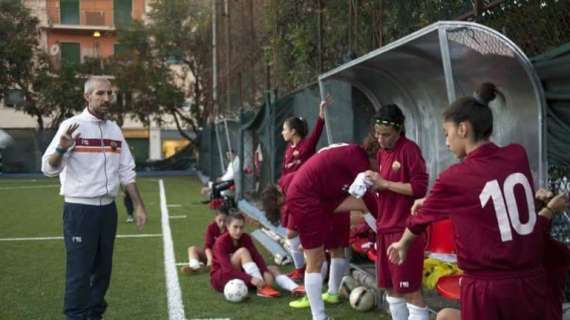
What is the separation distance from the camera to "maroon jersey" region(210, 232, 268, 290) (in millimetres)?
6496

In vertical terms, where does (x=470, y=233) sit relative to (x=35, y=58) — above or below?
below

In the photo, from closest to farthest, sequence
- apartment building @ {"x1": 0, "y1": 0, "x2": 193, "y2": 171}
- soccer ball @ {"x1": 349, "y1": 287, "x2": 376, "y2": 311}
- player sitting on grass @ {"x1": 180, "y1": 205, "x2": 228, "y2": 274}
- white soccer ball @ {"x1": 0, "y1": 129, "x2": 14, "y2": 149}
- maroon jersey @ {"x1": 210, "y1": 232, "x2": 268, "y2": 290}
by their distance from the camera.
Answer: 1. soccer ball @ {"x1": 349, "y1": 287, "x2": 376, "y2": 311}
2. maroon jersey @ {"x1": 210, "y1": 232, "x2": 268, "y2": 290}
3. player sitting on grass @ {"x1": 180, "y1": 205, "x2": 228, "y2": 274}
4. white soccer ball @ {"x1": 0, "y1": 129, "x2": 14, "y2": 149}
5. apartment building @ {"x1": 0, "y1": 0, "x2": 193, "y2": 171}

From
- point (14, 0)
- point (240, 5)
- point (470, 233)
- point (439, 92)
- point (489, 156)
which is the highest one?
point (14, 0)

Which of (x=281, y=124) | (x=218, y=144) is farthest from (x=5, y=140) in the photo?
(x=281, y=124)

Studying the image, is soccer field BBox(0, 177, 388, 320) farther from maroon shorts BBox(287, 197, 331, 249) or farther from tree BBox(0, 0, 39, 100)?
tree BBox(0, 0, 39, 100)

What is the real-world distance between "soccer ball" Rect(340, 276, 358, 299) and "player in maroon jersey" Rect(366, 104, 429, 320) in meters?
1.73

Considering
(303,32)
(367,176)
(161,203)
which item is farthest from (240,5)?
(367,176)

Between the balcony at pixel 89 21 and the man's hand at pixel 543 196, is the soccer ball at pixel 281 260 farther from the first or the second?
the balcony at pixel 89 21

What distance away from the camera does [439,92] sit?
5.89 meters

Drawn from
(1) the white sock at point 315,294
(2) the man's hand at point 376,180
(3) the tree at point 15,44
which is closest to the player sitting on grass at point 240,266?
(1) the white sock at point 315,294

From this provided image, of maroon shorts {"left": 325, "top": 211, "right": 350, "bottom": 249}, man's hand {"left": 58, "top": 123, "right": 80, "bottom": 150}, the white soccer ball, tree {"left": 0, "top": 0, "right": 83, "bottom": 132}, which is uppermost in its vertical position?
tree {"left": 0, "top": 0, "right": 83, "bottom": 132}

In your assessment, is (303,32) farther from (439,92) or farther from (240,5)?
(240,5)

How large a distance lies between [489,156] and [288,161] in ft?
14.3

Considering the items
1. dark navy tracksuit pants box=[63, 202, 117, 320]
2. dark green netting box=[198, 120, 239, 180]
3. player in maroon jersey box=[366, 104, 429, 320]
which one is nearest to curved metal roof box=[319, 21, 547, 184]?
player in maroon jersey box=[366, 104, 429, 320]
